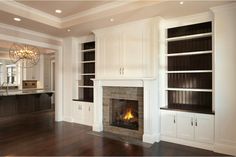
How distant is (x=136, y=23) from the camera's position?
13.3 feet

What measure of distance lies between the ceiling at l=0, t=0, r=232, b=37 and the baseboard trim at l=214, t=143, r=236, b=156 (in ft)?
8.74

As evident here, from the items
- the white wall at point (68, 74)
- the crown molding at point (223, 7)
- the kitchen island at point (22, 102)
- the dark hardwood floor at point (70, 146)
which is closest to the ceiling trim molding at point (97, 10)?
the white wall at point (68, 74)

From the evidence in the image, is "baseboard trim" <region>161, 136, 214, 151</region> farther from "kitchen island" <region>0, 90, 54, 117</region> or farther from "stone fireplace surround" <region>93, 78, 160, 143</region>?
"kitchen island" <region>0, 90, 54, 117</region>

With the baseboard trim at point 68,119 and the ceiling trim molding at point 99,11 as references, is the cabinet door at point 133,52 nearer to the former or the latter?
the ceiling trim molding at point 99,11

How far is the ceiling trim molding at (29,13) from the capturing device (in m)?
3.49

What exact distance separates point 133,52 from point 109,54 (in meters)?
0.72

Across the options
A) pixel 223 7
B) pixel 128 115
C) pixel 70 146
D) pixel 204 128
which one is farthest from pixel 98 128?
pixel 223 7

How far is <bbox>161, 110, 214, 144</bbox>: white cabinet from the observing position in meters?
3.39

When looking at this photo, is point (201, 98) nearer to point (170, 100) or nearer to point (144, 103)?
point (170, 100)

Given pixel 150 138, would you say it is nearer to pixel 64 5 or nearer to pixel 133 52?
pixel 133 52

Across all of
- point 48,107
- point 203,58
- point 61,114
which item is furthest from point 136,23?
point 48,107

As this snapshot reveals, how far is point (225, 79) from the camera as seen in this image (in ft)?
10.5

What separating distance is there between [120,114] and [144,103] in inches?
38.5

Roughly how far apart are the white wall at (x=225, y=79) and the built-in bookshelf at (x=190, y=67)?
251 mm
